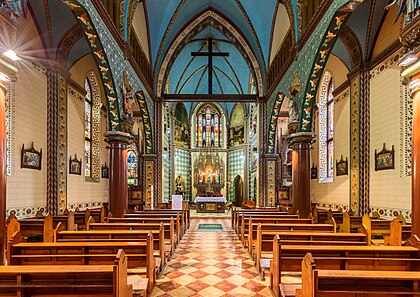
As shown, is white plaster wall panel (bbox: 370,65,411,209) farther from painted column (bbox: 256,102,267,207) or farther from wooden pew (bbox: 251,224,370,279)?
painted column (bbox: 256,102,267,207)

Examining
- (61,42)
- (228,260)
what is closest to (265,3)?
(61,42)

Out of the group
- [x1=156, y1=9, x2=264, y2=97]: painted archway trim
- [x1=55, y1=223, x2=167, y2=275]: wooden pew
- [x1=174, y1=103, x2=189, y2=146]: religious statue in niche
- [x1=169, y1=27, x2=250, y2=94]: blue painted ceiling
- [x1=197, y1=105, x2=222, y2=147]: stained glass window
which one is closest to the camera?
[x1=55, y1=223, x2=167, y2=275]: wooden pew

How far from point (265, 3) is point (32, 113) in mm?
10468

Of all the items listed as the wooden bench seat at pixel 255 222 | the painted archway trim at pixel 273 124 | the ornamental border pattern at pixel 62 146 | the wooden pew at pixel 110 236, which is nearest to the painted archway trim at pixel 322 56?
the wooden bench seat at pixel 255 222

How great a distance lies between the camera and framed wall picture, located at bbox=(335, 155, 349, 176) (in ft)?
37.5

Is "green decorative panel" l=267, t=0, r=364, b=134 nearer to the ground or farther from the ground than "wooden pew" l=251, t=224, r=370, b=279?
farther from the ground

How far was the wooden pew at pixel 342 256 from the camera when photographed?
4305 millimetres

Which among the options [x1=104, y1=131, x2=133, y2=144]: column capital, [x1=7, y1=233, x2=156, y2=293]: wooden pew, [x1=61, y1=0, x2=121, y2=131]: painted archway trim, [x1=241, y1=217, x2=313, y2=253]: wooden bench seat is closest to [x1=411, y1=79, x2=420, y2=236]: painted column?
[x1=241, y1=217, x2=313, y2=253]: wooden bench seat

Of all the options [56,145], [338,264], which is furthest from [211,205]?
[338,264]

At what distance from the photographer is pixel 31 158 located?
366 inches

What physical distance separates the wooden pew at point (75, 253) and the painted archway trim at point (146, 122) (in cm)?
1023

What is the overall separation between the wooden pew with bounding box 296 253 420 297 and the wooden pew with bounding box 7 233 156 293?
2710 millimetres

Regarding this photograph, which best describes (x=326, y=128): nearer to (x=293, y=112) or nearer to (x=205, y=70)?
(x=293, y=112)

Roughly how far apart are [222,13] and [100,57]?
9967mm
